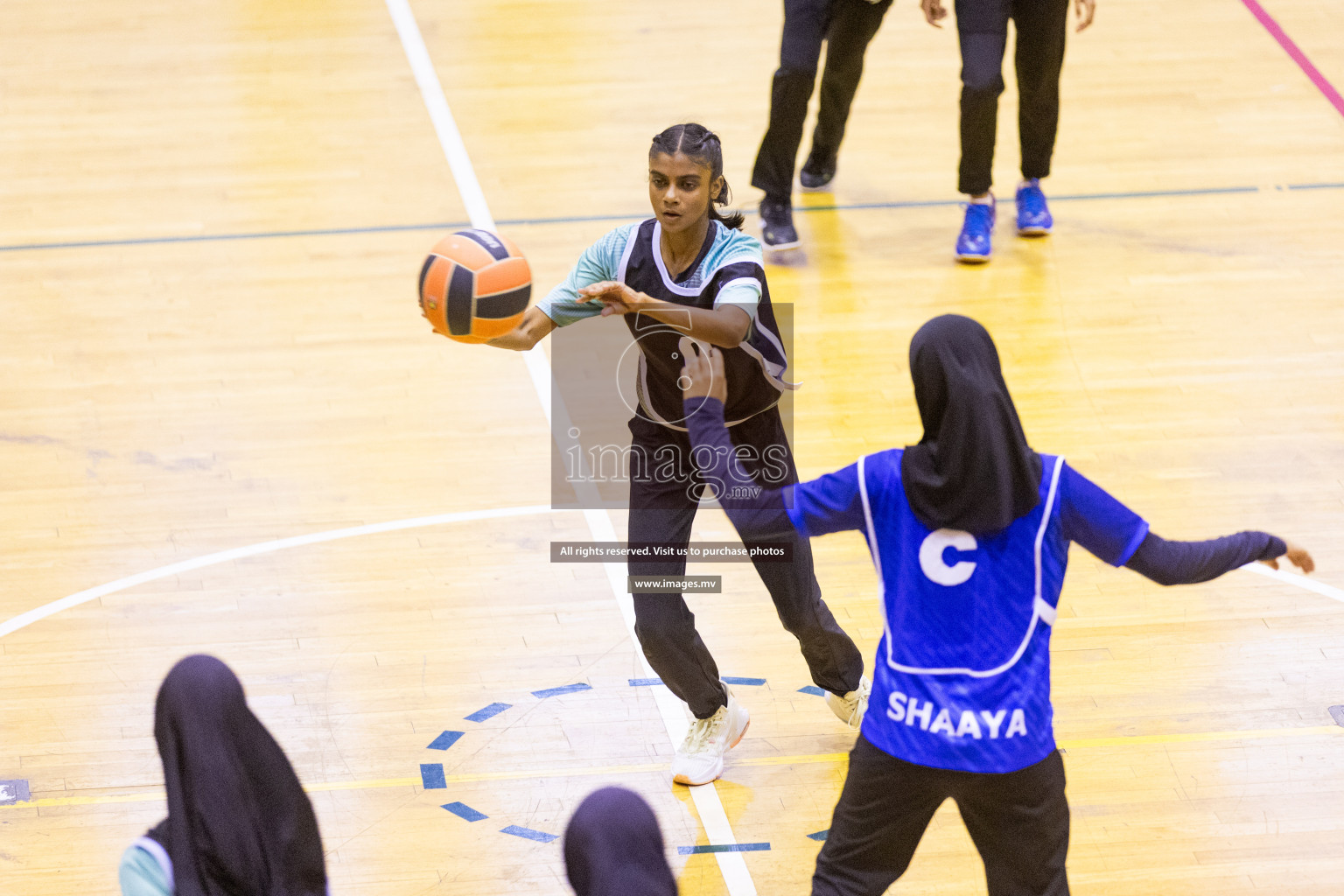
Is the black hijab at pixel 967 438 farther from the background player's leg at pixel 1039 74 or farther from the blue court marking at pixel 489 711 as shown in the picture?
the background player's leg at pixel 1039 74

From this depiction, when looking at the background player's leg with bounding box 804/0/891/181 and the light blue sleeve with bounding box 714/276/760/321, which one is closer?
the light blue sleeve with bounding box 714/276/760/321

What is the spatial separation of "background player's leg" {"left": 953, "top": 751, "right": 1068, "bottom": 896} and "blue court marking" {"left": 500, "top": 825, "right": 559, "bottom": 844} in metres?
1.59

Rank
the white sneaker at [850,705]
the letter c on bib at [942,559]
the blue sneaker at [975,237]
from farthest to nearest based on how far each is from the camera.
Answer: the blue sneaker at [975,237], the white sneaker at [850,705], the letter c on bib at [942,559]

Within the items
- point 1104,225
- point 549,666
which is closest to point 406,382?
point 549,666

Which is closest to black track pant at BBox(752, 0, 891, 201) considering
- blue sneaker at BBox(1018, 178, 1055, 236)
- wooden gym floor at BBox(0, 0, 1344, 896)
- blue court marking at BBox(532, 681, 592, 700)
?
wooden gym floor at BBox(0, 0, 1344, 896)

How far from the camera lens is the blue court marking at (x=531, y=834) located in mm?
4281

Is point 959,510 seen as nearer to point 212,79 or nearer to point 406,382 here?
point 406,382

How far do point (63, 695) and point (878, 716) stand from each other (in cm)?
309

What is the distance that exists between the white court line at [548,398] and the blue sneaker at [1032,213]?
2804 mm

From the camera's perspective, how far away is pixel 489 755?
4.63 m

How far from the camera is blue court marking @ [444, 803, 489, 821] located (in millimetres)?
4363

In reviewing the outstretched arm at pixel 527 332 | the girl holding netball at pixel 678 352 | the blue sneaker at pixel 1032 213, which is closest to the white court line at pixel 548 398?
the girl holding netball at pixel 678 352

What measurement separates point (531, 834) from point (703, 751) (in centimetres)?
59

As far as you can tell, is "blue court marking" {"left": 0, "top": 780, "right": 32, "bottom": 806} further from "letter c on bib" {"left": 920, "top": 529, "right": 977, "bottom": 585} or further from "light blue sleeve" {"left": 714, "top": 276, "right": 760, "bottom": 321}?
"letter c on bib" {"left": 920, "top": 529, "right": 977, "bottom": 585}
